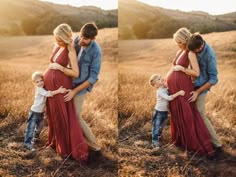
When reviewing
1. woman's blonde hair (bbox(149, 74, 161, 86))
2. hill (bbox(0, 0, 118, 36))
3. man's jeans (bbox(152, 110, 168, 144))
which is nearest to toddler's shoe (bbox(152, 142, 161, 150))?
man's jeans (bbox(152, 110, 168, 144))

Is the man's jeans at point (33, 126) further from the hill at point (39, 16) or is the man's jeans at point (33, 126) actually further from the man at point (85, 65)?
the hill at point (39, 16)

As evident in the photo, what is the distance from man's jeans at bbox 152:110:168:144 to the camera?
4367mm

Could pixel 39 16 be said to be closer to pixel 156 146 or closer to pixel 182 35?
pixel 182 35

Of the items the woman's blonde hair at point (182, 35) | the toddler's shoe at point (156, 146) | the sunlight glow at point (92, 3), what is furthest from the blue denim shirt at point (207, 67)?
the sunlight glow at point (92, 3)

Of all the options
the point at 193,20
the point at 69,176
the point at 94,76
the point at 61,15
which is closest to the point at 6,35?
the point at 61,15

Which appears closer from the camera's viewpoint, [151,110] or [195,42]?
[195,42]

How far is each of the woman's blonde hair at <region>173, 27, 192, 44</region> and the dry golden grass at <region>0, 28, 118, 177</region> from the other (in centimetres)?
58

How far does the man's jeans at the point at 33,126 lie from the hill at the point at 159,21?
1046 millimetres

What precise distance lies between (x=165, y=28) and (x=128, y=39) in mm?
353

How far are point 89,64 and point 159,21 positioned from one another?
765mm

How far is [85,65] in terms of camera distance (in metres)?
4.13

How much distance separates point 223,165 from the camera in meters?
4.25

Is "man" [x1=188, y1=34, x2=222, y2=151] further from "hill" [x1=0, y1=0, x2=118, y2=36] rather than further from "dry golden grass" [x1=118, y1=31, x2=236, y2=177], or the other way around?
"hill" [x1=0, y1=0, x2=118, y2=36]

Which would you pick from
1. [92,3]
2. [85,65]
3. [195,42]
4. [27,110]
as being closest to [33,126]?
[27,110]
